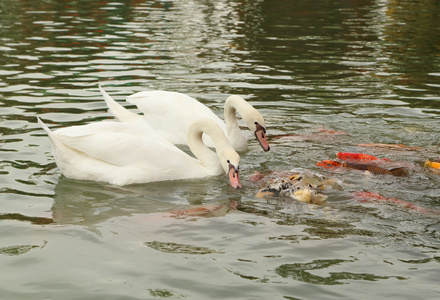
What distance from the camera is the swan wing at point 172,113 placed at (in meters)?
9.71

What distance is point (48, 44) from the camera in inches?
675

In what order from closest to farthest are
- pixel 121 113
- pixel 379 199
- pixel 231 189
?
pixel 379 199
pixel 231 189
pixel 121 113

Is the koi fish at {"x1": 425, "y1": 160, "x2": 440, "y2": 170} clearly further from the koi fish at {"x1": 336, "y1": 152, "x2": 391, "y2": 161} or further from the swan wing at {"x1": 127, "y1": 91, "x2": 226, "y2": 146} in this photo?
the swan wing at {"x1": 127, "y1": 91, "x2": 226, "y2": 146}

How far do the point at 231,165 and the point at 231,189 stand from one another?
26 cm

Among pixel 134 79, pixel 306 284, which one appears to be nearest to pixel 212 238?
pixel 306 284

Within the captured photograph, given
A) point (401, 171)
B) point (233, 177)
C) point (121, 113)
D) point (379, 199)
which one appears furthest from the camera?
point (121, 113)

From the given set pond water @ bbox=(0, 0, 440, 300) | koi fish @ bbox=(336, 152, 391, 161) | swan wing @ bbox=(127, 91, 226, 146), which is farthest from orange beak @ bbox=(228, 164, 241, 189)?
swan wing @ bbox=(127, 91, 226, 146)

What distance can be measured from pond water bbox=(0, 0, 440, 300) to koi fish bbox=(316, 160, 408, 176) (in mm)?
152

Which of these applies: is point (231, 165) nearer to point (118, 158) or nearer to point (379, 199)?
point (118, 158)

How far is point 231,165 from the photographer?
25.9ft

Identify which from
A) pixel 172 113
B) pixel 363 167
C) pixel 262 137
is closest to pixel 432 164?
pixel 363 167

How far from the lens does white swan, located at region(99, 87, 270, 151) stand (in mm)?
9594

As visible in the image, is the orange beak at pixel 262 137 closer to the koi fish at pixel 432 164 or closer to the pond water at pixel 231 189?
the pond water at pixel 231 189

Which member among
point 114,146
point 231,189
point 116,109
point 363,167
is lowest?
point 231,189
